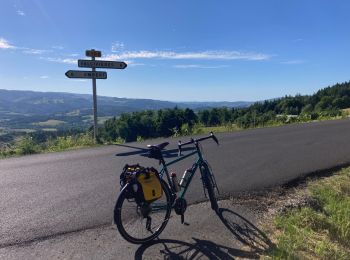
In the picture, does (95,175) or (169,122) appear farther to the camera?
(169,122)

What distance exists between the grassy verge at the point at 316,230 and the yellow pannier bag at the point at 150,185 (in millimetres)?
1476

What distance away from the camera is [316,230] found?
16.3ft

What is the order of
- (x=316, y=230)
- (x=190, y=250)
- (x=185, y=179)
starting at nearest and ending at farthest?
1. (x=190, y=250)
2. (x=316, y=230)
3. (x=185, y=179)

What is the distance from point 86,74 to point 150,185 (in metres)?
9.98

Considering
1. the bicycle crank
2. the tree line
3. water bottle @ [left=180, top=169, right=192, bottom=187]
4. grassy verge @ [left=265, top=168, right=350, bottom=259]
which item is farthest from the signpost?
grassy verge @ [left=265, top=168, right=350, bottom=259]

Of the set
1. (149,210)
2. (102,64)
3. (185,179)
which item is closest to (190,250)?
(149,210)

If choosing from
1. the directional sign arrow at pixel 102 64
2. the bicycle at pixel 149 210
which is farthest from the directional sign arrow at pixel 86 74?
the bicycle at pixel 149 210

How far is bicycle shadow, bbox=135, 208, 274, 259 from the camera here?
13.7 feet

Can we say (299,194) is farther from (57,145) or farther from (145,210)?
(57,145)

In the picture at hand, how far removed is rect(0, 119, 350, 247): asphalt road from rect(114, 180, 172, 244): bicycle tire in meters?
0.70

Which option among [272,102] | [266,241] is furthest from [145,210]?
[272,102]

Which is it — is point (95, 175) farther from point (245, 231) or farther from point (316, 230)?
point (316, 230)

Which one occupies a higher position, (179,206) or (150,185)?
(150,185)

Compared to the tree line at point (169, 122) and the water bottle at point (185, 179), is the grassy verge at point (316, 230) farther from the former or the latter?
the tree line at point (169, 122)
